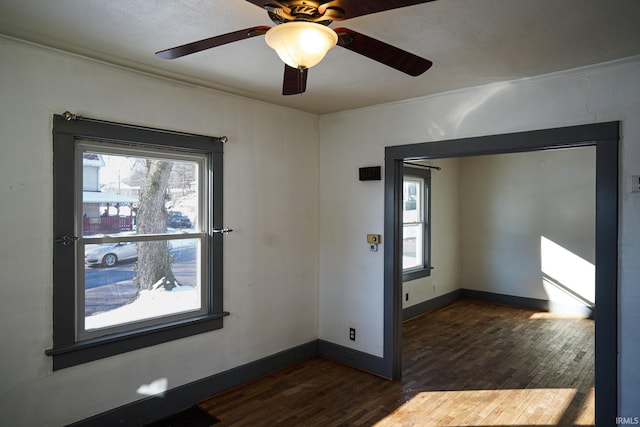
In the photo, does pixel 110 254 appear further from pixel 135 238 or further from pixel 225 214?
pixel 225 214

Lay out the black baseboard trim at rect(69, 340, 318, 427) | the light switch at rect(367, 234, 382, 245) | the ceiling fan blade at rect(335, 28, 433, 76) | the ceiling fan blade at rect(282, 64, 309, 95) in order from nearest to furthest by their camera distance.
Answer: the ceiling fan blade at rect(335, 28, 433, 76) → the ceiling fan blade at rect(282, 64, 309, 95) → the black baseboard trim at rect(69, 340, 318, 427) → the light switch at rect(367, 234, 382, 245)

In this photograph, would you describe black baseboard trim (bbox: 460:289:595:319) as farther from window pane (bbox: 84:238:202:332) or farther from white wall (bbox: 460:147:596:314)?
window pane (bbox: 84:238:202:332)

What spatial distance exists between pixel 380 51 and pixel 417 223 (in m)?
4.60

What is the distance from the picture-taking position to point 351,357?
13.4 feet

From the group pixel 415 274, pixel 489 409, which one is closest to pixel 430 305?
pixel 415 274

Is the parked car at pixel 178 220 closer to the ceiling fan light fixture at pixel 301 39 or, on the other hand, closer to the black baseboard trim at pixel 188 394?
the black baseboard trim at pixel 188 394

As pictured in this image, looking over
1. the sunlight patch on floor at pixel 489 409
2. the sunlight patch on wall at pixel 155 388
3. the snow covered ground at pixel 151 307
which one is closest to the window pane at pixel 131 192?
the snow covered ground at pixel 151 307

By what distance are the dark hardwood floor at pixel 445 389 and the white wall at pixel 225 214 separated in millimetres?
446

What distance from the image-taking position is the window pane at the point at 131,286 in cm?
283

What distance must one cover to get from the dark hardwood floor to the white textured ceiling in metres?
2.57

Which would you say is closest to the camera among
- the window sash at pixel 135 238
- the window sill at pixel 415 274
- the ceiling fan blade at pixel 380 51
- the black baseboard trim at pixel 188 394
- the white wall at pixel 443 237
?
the ceiling fan blade at pixel 380 51

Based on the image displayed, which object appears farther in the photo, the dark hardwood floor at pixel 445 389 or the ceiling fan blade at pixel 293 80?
the dark hardwood floor at pixel 445 389

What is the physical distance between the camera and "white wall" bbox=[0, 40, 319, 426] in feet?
8.02

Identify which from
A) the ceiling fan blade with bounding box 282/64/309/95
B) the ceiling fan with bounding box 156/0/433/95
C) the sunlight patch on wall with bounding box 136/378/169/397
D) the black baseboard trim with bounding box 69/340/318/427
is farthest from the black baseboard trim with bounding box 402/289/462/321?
the ceiling fan with bounding box 156/0/433/95
